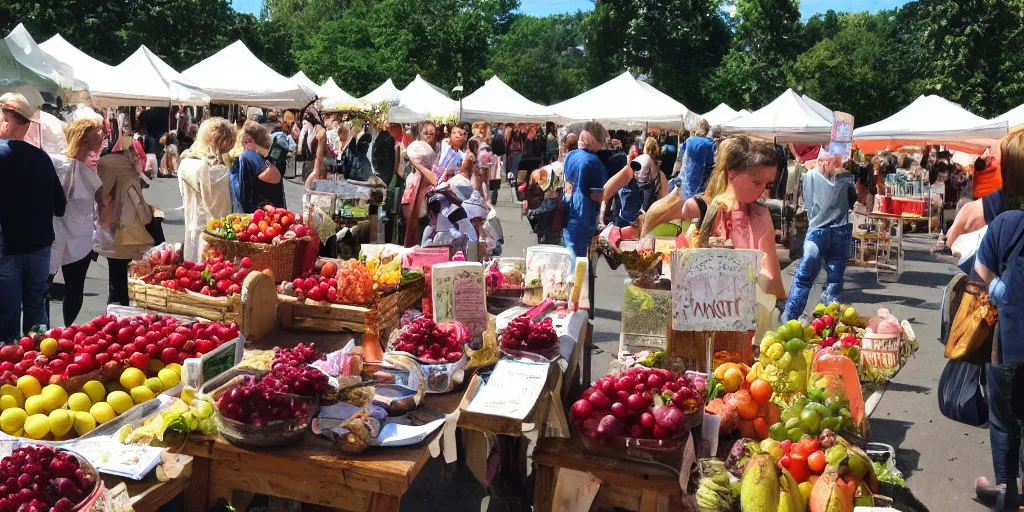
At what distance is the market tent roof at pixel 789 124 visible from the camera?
15.9 metres

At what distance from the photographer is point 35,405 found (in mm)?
3250

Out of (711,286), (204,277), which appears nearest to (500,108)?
(204,277)

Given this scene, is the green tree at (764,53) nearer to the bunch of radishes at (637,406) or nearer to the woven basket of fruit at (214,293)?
the woven basket of fruit at (214,293)

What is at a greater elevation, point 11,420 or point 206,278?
point 206,278

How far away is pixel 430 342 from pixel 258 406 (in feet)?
3.17

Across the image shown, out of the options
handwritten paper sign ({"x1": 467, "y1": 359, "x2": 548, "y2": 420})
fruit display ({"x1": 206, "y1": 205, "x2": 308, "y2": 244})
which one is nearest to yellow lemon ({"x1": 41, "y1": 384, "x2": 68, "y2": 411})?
handwritten paper sign ({"x1": 467, "y1": 359, "x2": 548, "y2": 420})

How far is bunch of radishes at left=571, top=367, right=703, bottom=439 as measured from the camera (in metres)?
3.17

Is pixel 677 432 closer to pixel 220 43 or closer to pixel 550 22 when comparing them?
pixel 220 43

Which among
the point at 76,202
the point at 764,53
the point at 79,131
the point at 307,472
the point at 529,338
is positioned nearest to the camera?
the point at 307,472

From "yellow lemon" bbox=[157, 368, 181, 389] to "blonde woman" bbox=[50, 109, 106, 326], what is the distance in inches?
114

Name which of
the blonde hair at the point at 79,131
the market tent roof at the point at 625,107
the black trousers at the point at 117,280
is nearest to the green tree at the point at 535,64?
the market tent roof at the point at 625,107

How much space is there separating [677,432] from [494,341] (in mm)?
1139

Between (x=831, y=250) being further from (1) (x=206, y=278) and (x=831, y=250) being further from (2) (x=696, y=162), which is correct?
(1) (x=206, y=278)

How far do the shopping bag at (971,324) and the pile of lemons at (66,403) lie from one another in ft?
13.1
